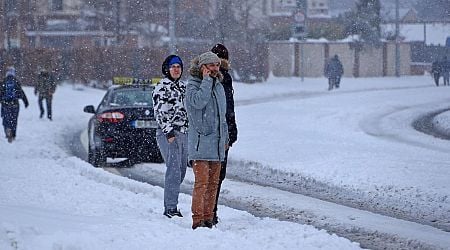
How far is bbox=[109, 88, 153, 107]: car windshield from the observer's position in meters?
16.2

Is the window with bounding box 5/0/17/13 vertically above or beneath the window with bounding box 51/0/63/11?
beneath

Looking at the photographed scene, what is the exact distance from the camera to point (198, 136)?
8.69 meters

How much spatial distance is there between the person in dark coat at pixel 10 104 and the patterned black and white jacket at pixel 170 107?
466 inches

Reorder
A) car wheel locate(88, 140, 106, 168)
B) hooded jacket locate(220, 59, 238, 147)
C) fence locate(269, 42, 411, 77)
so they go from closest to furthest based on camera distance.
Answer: hooded jacket locate(220, 59, 238, 147)
car wheel locate(88, 140, 106, 168)
fence locate(269, 42, 411, 77)

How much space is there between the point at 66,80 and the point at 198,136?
3716 cm

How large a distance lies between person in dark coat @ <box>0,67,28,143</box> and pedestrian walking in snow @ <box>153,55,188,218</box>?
1182cm

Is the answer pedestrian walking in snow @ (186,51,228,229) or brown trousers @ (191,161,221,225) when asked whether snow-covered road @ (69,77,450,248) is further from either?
pedestrian walking in snow @ (186,51,228,229)

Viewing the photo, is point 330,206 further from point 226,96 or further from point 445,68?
point 445,68

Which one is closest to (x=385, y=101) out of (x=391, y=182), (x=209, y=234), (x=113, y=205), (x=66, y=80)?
(x=66, y=80)

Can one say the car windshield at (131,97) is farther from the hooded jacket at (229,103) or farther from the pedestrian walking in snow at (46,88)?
the pedestrian walking in snow at (46,88)

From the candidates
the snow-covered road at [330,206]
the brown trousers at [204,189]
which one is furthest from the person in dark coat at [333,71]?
the brown trousers at [204,189]

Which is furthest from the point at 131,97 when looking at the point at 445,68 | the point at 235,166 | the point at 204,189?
the point at 445,68

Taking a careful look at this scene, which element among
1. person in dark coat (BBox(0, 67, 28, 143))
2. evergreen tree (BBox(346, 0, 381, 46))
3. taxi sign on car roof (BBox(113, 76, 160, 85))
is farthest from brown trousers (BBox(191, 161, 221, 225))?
evergreen tree (BBox(346, 0, 381, 46))

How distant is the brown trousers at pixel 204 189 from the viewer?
8758 mm
